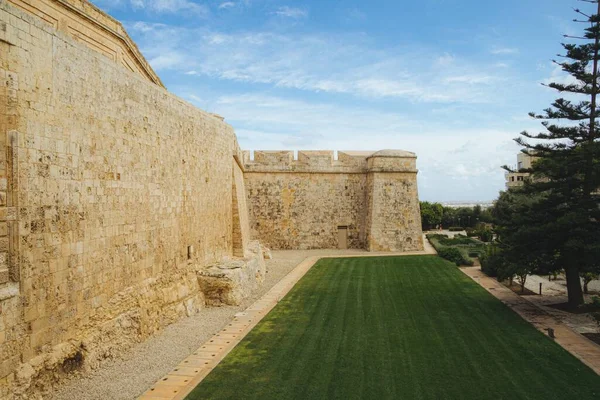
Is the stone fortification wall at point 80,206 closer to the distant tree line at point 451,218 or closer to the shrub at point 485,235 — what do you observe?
the shrub at point 485,235

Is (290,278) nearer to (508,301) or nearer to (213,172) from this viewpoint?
(213,172)

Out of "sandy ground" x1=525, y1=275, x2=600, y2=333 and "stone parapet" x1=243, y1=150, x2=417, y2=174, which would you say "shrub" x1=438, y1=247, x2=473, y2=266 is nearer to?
"sandy ground" x1=525, y1=275, x2=600, y2=333

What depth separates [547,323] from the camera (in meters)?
9.93

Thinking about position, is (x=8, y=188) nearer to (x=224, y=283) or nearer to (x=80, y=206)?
(x=80, y=206)

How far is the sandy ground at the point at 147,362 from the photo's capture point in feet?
20.3

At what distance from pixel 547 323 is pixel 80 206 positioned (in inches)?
384

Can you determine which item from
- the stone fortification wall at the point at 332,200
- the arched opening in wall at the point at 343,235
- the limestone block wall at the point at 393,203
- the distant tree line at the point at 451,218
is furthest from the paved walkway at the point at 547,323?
the distant tree line at the point at 451,218

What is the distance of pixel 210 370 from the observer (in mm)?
7223

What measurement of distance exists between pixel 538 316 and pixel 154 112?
989cm

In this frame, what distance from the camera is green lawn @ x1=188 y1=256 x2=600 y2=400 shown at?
6.45 m

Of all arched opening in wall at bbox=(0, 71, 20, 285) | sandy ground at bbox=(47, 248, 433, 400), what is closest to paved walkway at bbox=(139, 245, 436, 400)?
sandy ground at bbox=(47, 248, 433, 400)

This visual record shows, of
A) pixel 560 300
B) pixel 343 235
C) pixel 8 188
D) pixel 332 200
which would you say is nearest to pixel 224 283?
pixel 8 188

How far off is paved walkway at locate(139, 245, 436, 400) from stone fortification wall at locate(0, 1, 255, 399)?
3.90 ft

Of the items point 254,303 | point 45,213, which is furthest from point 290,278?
point 45,213
